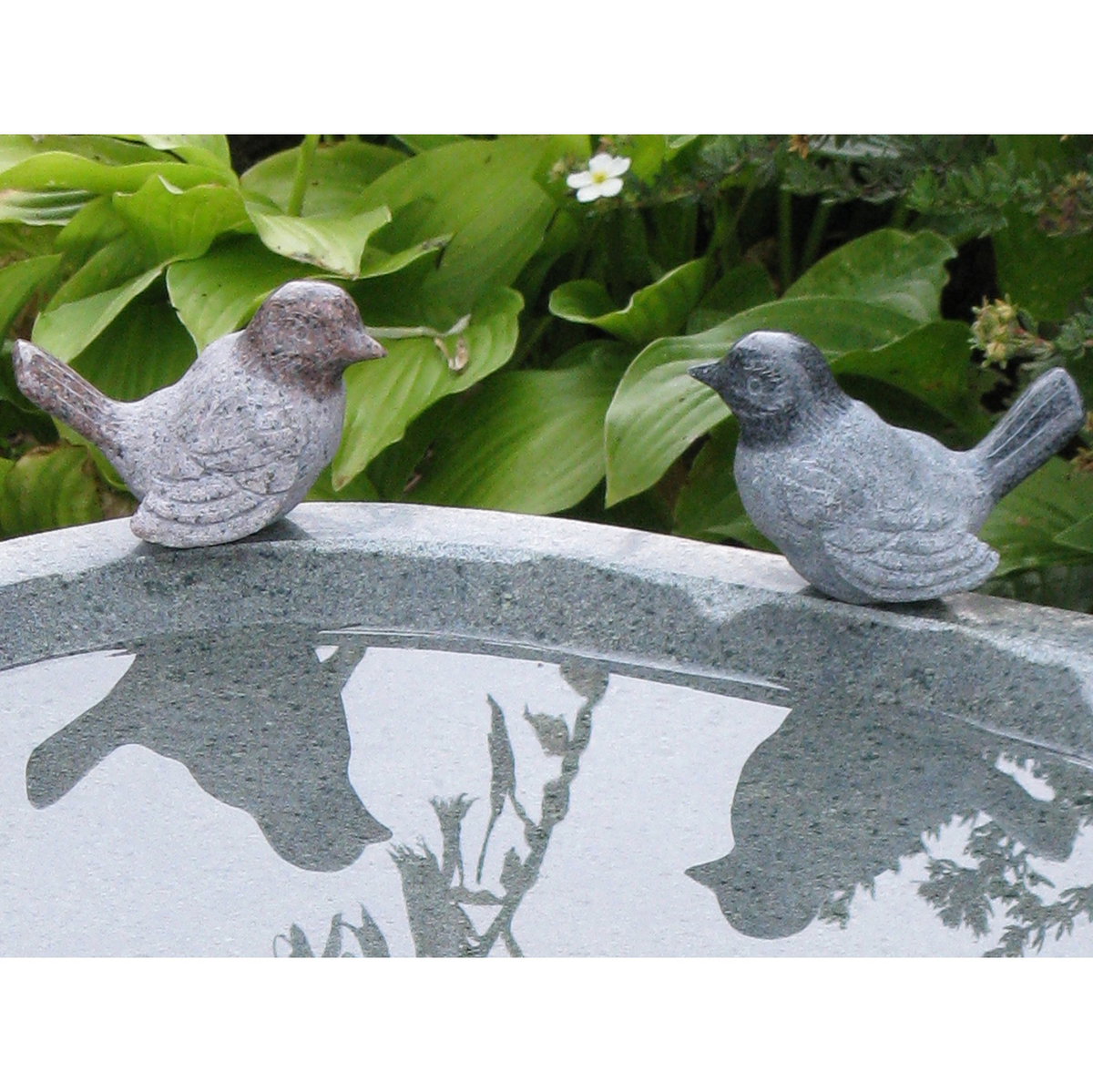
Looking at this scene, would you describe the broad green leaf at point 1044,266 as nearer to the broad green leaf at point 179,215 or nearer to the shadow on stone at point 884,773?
the shadow on stone at point 884,773

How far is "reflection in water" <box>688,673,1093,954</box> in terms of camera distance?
1.32 metres

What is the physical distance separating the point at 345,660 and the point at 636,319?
0.78m

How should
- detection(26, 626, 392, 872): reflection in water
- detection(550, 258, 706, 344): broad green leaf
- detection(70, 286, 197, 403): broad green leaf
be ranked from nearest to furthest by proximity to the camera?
detection(26, 626, 392, 872): reflection in water, detection(550, 258, 706, 344): broad green leaf, detection(70, 286, 197, 403): broad green leaf

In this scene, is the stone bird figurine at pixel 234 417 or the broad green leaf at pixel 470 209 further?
the broad green leaf at pixel 470 209

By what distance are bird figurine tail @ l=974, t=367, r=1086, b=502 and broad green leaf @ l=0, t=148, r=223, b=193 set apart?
1.23m

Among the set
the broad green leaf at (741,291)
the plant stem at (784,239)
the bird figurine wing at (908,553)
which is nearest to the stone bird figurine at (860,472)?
the bird figurine wing at (908,553)

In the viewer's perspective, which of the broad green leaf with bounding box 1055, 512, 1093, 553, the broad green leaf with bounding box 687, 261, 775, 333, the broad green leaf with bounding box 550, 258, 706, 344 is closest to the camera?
the broad green leaf with bounding box 1055, 512, 1093, 553

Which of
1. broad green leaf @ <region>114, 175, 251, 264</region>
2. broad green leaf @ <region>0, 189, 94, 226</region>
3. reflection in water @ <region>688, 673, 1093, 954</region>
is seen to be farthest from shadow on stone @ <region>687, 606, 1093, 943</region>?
broad green leaf @ <region>0, 189, 94, 226</region>

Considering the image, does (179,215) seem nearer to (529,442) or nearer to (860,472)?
(529,442)

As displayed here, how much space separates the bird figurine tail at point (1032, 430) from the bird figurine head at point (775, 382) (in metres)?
0.19

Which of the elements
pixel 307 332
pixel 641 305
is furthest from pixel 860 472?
pixel 641 305

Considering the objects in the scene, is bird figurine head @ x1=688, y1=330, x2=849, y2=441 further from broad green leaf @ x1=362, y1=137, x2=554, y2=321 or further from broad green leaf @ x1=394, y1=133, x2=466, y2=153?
broad green leaf @ x1=394, y1=133, x2=466, y2=153

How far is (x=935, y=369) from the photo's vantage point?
207 cm

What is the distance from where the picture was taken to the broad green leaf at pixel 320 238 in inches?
80.2
